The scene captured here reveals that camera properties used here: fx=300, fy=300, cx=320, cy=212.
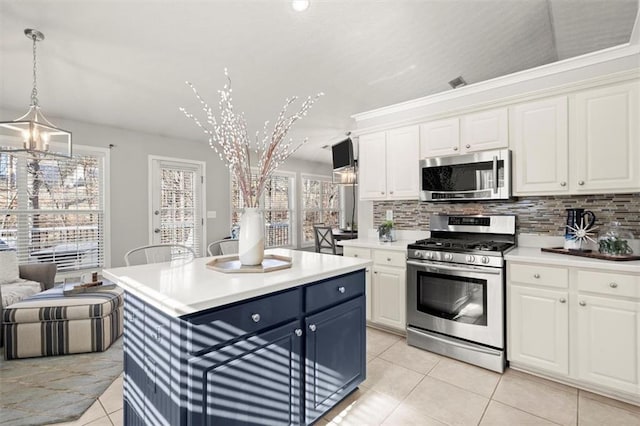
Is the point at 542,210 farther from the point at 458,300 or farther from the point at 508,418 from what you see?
the point at 508,418

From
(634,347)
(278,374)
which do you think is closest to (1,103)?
(278,374)

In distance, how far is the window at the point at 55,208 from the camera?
3.68 meters

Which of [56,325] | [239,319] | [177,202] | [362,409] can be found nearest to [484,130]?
[362,409]

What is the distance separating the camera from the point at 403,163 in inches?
129

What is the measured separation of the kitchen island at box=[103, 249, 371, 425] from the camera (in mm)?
1177

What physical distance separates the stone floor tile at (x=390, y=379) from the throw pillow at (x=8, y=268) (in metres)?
3.84

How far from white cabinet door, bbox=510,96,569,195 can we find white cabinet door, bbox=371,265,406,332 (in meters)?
1.32

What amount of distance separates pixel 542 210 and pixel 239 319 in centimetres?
276

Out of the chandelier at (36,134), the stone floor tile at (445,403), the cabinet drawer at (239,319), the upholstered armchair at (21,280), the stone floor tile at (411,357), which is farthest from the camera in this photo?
the upholstered armchair at (21,280)

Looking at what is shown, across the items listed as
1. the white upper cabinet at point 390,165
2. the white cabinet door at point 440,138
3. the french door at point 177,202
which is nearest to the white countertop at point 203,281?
the white upper cabinet at point 390,165

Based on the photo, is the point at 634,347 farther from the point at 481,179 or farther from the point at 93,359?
the point at 93,359

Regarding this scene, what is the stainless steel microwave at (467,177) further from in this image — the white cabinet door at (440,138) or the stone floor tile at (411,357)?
the stone floor tile at (411,357)

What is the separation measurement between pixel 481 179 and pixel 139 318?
281 cm

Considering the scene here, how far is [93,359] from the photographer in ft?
8.45
